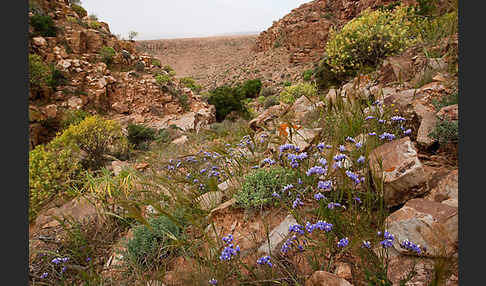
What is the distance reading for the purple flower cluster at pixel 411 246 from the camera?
1.21m

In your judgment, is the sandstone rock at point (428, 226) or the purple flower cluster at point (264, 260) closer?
the sandstone rock at point (428, 226)

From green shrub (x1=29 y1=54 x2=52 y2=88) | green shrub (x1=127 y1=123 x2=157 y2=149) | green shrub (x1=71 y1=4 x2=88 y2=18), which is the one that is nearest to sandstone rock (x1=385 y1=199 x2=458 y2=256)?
green shrub (x1=127 y1=123 x2=157 y2=149)

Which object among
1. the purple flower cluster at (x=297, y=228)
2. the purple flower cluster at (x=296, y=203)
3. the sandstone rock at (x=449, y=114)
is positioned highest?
the sandstone rock at (x=449, y=114)

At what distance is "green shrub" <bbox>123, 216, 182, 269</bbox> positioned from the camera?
1915mm

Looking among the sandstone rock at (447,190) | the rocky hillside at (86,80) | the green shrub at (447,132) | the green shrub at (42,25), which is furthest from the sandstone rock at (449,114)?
the green shrub at (42,25)

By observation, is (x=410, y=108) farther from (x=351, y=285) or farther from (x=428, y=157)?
(x=351, y=285)

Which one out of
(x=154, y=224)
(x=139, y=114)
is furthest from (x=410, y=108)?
(x=139, y=114)

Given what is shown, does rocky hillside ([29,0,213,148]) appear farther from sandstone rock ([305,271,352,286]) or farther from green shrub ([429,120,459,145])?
sandstone rock ([305,271,352,286])

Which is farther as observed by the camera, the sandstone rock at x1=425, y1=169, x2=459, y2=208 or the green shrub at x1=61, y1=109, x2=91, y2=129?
the green shrub at x1=61, y1=109, x2=91, y2=129

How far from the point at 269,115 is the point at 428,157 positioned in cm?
403

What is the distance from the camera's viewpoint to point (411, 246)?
1222 mm

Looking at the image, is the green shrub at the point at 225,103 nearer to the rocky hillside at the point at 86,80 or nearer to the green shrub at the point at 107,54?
the rocky hillside at the point at 86,80

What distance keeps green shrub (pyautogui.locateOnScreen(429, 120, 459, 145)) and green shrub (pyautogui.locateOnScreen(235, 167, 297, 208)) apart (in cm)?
135

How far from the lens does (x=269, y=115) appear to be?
5859 millimetres
